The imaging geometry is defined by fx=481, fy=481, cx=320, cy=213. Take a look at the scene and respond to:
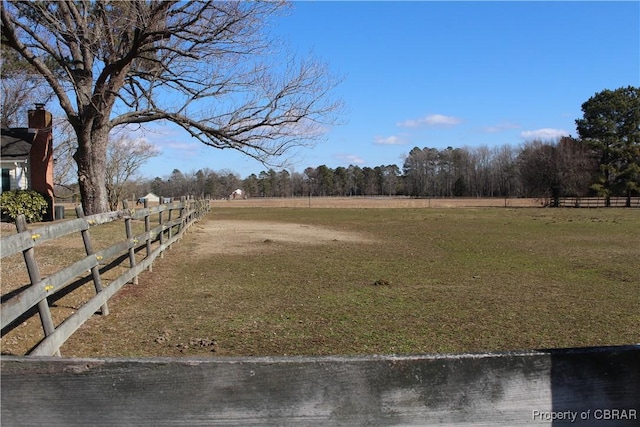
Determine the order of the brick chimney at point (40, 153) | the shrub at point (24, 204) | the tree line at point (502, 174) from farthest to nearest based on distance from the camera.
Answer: the tree line at point (502, 174) < the brick chimney at point (40, 153) < the shrub at point (24, 204)

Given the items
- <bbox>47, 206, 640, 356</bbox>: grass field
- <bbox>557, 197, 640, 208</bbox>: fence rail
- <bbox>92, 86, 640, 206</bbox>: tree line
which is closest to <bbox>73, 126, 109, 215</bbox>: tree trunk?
<bbox>47, 206, 640, 356</bbox>: grass field

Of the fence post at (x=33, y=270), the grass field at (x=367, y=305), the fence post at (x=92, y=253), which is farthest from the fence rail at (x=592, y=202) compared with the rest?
the fence post at (x=33, y=270)

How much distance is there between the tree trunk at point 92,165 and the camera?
58.6 ft

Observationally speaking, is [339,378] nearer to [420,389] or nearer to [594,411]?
[420,389]

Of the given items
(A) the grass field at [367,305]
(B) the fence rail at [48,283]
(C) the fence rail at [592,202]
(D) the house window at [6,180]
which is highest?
(D) the house window at [6,180]

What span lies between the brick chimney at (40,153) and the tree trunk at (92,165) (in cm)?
770

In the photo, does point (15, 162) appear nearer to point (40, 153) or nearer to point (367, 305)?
point (40, 153)

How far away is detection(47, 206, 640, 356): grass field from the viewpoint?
514 cm

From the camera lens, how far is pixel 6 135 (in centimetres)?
2494

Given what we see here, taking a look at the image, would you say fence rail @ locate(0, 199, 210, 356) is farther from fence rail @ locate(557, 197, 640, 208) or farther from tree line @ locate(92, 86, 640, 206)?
fence rail @ locate(557, 197, 640, 208)

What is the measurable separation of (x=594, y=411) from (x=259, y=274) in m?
8.17

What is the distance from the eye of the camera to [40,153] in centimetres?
2459

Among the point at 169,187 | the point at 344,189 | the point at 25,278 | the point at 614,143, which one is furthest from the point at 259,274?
the point at 344,189

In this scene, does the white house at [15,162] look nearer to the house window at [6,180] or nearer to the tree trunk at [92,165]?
the house window at [6,180]
